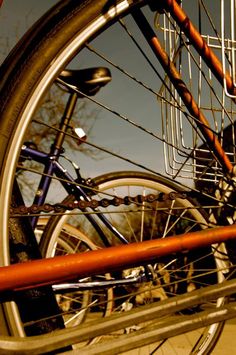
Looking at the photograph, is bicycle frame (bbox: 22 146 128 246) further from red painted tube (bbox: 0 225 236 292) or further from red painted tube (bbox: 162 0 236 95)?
red painted tube (bbox: 0 225 236 292)

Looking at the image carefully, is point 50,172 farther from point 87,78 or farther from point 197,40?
point 197,40

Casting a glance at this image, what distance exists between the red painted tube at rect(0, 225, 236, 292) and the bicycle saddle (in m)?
1.08

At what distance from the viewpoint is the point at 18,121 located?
83 centimetres

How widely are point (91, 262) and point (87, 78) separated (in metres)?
1.18

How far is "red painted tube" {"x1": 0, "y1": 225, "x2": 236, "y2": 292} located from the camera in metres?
0.65

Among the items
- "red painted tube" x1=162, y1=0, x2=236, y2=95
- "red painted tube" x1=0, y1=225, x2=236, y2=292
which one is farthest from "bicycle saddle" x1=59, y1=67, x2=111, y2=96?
"red painted tube" x1=0, y1=225, x2=236, y2=292

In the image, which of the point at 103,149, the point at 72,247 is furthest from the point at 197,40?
the point at 72,247

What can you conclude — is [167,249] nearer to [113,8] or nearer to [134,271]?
[113,8]

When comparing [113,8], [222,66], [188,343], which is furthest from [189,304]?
[188,343]

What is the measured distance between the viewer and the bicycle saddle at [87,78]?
174 centimetres

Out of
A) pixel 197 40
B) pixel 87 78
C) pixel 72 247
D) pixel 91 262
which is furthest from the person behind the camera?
pixel 72 247

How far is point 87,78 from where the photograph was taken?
174 centimetres

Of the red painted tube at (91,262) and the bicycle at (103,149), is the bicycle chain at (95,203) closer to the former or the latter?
the bicycle at (103,149)

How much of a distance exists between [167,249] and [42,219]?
61.5 inches
